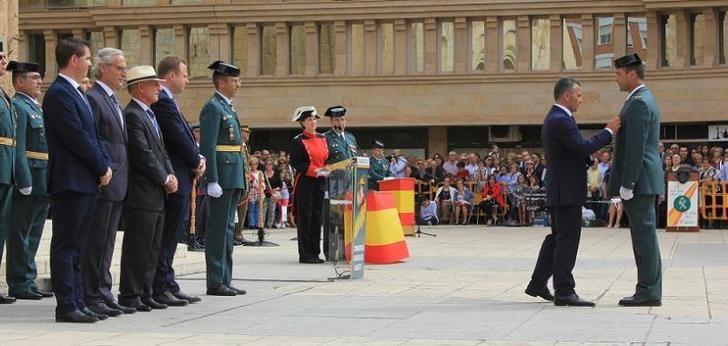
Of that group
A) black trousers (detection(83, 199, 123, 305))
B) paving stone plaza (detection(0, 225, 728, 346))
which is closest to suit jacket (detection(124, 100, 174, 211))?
black trousers (detection(83, 199, 123, 305))

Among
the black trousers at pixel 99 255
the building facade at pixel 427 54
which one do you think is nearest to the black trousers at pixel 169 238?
the black trousers at pixel 99 255

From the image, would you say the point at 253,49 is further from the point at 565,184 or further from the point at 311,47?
the point at 565,184

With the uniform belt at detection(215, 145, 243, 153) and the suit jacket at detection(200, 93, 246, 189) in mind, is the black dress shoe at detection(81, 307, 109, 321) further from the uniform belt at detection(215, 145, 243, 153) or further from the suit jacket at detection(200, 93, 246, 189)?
the uniform belt at detection(215, 145, 243, 153)

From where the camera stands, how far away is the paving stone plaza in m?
9.70

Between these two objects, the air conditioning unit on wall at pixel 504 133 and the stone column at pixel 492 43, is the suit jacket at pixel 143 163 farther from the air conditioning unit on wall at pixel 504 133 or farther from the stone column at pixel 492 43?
the air conditioning unit on wall at pixel 504 133

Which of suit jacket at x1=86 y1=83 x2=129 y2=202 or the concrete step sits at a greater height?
suit jacket at x1=86 y1=83 x2=129 y2=202

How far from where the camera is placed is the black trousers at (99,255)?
1116 cm

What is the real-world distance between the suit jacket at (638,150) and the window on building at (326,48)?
44162 millimetres

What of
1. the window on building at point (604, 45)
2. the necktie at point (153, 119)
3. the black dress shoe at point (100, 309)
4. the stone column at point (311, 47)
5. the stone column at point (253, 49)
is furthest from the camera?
the stone column at point (253, 49)

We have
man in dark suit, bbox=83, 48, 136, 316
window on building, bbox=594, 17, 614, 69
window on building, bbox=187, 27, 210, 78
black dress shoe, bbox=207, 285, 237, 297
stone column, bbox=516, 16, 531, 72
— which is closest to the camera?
man in dark suit, bbox=83, 48, 136, 316

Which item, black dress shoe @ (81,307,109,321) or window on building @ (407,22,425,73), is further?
window on building @ (407,22,425,73)

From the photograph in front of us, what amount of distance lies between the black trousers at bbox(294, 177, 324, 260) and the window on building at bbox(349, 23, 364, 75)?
1460 inches

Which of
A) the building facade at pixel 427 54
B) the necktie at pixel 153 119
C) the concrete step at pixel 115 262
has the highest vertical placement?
the building facade at pixel 427 54

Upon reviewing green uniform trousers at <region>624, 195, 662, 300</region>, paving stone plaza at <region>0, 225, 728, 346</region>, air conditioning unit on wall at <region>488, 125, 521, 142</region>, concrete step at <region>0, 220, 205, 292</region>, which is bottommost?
paving stone plaza at <region>0, 225, 728, 346</region>
